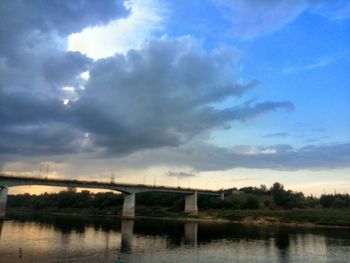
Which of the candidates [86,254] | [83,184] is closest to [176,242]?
[86,254]

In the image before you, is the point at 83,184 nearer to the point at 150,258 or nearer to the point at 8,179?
the point at 8,179

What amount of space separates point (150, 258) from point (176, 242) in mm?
16002

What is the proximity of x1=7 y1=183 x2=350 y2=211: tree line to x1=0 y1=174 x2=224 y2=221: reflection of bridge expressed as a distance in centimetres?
969

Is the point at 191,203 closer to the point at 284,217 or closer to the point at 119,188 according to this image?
the point at 119,188

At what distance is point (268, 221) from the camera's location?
10512 centimetres

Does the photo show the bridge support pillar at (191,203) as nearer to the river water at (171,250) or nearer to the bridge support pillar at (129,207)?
the bridge support pillar at (129,207)

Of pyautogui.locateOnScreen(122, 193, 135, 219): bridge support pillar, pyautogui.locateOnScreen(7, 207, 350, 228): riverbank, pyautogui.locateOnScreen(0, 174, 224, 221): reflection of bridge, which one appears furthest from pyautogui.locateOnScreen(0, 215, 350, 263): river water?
pyautogui.locateOnScreen(122, 193, 135, 219): bridge support pillar

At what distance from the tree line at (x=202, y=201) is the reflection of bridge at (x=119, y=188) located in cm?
969

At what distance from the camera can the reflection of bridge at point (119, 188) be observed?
87750mm

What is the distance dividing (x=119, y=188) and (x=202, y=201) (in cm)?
5191

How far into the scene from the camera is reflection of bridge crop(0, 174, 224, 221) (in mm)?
87750

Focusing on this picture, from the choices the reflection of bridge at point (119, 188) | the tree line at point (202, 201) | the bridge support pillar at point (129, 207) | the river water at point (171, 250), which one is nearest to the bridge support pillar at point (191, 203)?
the reflection of bridge at point (119, 188)

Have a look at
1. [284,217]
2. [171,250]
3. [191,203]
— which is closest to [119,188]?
[191,203]

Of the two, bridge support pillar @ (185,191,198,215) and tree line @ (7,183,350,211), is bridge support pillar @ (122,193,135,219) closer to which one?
bridge support pillar @ (185,191,198,215)
